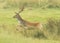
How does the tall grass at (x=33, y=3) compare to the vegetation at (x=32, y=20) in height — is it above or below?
below

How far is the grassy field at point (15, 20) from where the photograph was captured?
767 cm

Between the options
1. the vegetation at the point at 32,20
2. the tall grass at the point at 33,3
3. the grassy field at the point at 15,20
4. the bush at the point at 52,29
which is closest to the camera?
the grassy field at the point at 15,20

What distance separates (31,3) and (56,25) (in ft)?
17.3

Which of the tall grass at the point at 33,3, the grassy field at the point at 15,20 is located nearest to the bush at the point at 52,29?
the grassy field at the point at 15,20

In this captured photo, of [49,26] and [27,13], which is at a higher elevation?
[49,26]

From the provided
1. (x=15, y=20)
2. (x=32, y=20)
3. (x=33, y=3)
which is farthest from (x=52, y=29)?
(x=33, y=3)

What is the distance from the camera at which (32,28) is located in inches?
382

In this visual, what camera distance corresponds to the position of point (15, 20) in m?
10.9

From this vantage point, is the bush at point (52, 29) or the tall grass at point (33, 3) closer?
the bush at point (52, 29)

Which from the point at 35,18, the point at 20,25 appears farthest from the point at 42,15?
the point at 20,25

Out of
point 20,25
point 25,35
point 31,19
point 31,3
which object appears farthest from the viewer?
point 31,3

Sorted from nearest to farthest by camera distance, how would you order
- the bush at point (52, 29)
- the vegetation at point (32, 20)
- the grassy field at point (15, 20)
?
the grassy field at point (15, 20) → the vegetation at point (32, 20) → the bush at point (52, 29)

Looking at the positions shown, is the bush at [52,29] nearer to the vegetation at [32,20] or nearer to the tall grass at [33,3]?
the vegetation at [32,20]

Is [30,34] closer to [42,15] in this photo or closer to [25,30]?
[25,30]
